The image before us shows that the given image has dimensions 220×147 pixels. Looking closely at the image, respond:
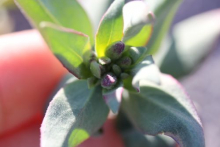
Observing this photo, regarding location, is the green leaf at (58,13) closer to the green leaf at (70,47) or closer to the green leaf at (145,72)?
the green leaf at (70,47)

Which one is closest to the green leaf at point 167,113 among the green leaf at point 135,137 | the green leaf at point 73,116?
the green leaf at point 73,116

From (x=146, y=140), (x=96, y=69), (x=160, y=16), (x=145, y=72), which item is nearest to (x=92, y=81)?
(x=96, y=69)

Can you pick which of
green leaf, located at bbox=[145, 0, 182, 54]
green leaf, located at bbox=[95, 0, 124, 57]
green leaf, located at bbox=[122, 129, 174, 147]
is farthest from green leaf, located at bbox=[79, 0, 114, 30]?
green leaf, located at bbox=[122, 129, 174, 147]

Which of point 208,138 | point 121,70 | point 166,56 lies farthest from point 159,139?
point 208,138

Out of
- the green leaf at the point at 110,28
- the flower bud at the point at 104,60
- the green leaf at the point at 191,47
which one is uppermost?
the green leaf at the point at 110,28

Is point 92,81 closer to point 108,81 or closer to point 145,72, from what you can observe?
point 108,81

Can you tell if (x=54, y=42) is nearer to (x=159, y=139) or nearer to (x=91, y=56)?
(x=91, y=56)
